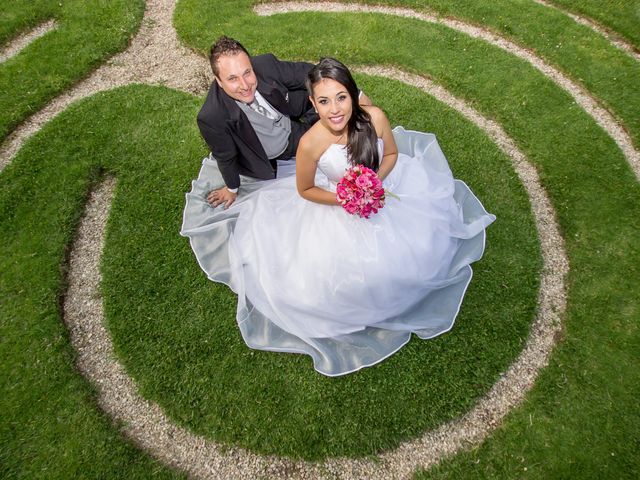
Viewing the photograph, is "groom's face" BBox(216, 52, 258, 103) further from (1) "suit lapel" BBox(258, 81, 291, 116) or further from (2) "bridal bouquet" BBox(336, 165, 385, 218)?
(2) "bridal bouquet" BBox(336, 165, 385, 218)

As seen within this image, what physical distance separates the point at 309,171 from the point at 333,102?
1020 mm

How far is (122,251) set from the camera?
736cm

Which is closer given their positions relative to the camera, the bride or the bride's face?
the bride's face

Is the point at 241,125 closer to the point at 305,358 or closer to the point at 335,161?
the point at 335,161

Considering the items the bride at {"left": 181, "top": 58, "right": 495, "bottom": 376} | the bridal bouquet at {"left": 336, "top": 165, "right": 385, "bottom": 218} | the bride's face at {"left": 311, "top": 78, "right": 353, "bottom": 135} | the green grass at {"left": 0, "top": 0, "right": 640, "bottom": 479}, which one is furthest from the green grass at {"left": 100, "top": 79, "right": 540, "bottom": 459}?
the bride's face at {"left": 311, "top": 78, "right": 353, "bottom": 135}

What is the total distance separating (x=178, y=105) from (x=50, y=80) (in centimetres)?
302

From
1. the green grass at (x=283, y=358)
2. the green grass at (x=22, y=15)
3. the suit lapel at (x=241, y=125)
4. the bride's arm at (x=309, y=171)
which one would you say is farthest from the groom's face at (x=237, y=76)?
the green grass at (x=22, y=15)

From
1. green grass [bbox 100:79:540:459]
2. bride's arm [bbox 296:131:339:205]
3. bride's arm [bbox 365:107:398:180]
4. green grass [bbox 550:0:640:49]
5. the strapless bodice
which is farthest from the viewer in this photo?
green grass [bbox 550:0:640:49]

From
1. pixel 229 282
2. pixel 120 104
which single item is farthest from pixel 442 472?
pixel 120 104

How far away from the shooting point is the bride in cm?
566

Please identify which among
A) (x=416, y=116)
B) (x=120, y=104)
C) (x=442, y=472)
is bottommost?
(x=442, y=472)

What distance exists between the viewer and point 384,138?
18.5 ft

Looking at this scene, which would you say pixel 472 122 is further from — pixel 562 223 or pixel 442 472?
pixel 442 472

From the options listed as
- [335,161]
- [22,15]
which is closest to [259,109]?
[335,161]
